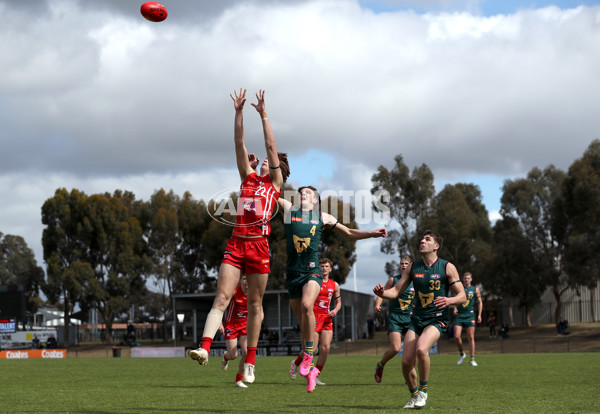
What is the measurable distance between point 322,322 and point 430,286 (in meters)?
5.75

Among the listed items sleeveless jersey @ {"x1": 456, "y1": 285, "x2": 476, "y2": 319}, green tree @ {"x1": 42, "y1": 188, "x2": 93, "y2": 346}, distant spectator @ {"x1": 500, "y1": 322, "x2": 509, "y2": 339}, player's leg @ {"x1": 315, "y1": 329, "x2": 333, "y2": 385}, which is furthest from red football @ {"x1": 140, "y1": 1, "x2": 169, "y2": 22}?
green tree @ {"x1": 42, "y1": 188, "x2": 93, "y2": 346}

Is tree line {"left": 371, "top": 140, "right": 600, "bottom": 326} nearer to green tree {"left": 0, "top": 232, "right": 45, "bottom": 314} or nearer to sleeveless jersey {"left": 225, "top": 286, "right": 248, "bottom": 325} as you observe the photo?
sleeveless jersey {"left": 225, "top": 286, "right": 248, "bottom": 325}

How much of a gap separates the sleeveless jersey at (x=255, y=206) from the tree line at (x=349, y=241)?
4568 cm

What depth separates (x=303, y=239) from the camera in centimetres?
1044

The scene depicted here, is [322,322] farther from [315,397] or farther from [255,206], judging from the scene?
[255,206]

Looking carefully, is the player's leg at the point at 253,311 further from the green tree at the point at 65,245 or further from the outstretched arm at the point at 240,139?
the green tree at the point at 65,245

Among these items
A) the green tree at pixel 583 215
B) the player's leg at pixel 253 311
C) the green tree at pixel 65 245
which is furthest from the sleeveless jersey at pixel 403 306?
the green tree at pixel 65 245

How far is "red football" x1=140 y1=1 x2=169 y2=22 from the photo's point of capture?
1080cm

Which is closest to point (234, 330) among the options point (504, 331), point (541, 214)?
point (504, 331)

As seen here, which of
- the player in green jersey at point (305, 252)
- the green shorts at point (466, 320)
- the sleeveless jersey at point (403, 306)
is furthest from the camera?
the green shorts at point (466, 320)

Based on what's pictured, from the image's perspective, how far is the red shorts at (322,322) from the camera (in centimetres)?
1504

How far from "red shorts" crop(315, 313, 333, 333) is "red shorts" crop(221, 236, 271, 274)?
6.31m

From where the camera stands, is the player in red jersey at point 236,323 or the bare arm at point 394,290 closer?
the bare arm at point 394,290

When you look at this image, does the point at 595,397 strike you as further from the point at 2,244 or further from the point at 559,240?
the point at 2,244
